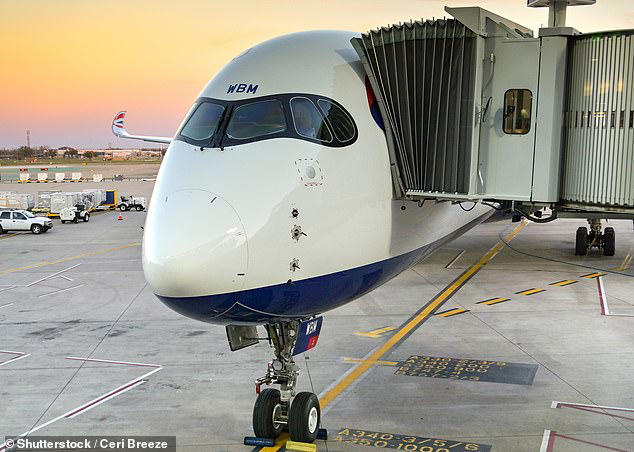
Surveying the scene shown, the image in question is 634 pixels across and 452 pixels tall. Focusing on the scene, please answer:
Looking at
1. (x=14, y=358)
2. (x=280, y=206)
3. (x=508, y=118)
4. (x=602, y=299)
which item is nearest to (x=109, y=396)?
(x=14, y=358)

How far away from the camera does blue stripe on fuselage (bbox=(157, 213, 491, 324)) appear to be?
9.26 meters

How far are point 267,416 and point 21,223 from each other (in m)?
36.2

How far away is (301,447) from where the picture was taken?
1148 cm

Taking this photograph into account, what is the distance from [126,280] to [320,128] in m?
19.2

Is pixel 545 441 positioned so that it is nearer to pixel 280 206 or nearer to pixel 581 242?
pixel 280 206

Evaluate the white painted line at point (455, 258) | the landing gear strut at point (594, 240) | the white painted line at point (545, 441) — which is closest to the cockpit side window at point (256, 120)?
the white painted line at point (545, 441)

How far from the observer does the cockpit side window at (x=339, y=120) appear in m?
10.6

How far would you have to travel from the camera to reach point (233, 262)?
905 cm

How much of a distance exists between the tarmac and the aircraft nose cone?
152 inches

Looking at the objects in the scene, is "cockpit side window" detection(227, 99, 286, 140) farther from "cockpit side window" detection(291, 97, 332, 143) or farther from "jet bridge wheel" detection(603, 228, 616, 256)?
"jet bridge wheel" detection(603, 228, 616, 256)

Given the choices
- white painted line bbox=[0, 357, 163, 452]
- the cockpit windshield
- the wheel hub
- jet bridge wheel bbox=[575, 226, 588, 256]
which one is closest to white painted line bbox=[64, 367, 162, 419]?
white painted line bbox=[0, 357, 163, 452]

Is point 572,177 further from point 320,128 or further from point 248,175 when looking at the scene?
point 248,175

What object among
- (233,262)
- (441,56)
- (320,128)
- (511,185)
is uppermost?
(441,56)

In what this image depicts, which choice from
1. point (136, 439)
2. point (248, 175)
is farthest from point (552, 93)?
point (136, 439)
